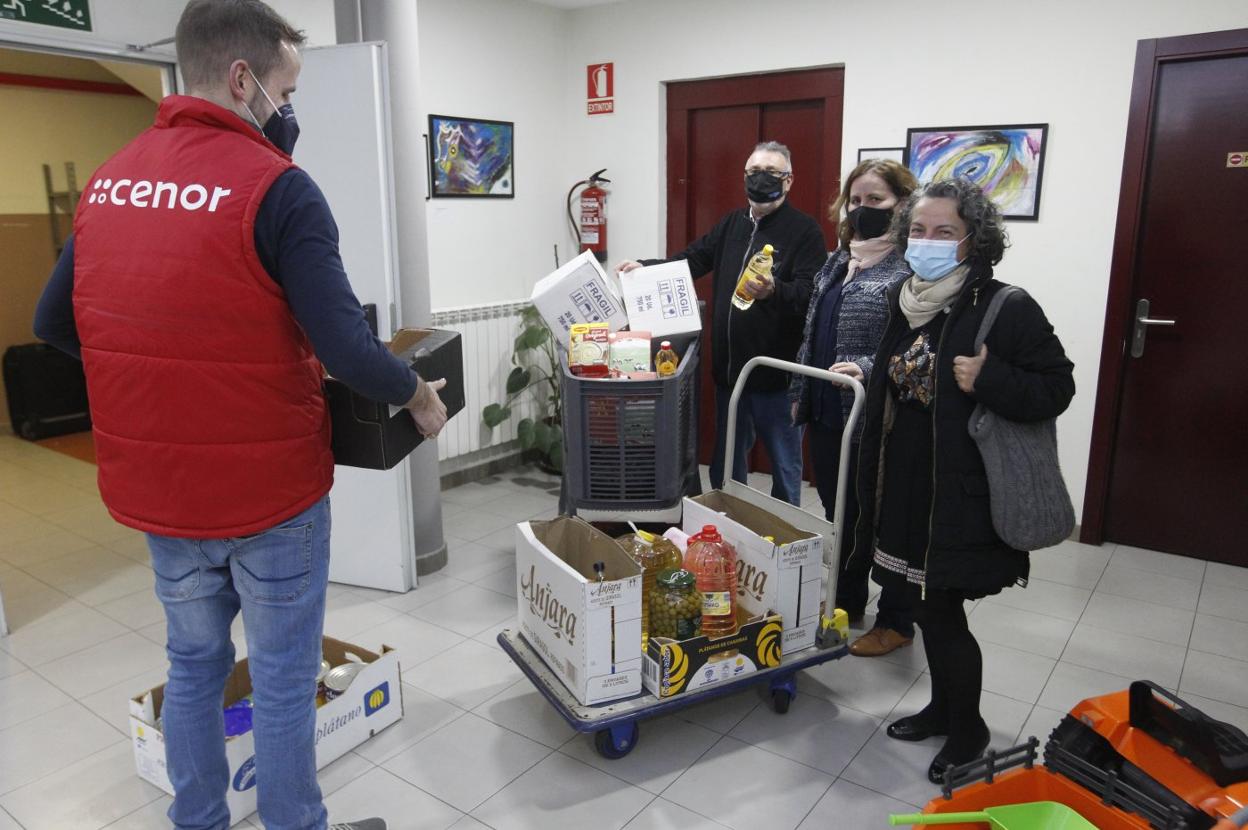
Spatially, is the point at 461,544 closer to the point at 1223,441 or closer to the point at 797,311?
the point at 797,311

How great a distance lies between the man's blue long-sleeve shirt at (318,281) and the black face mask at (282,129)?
217 mm

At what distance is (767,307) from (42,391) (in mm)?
5158

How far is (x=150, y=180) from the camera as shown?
1.48 meters

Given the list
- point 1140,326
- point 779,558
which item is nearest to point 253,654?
point 779,558

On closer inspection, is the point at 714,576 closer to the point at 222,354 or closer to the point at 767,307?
the point at 767,307

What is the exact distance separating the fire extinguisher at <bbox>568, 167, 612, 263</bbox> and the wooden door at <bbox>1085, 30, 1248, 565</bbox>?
277 centimetres

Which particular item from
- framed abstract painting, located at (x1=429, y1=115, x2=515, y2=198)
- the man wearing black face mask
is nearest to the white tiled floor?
the man wearing black face mask

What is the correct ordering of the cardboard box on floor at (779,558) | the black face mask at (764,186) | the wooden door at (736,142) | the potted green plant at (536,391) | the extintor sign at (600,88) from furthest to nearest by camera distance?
Answer: the extintor sign at (600,88) < the potted green plant at (536,391) < the wooden door at (736,142) < the black face mask at (764,186) < the cardboard box on floor at (779,558)

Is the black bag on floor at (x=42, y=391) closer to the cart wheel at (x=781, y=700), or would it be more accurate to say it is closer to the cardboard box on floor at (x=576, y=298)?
the cardboard box on floor at (x=576, y=298)

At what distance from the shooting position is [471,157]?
4.78m

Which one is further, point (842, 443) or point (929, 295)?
point (842, 443)

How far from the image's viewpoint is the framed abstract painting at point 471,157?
459cm

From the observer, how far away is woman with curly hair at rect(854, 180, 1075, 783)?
6.51 feet

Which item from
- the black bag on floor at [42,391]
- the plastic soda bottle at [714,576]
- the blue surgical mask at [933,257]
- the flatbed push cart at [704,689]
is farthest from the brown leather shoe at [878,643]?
the black bag on floor at [42,391]
